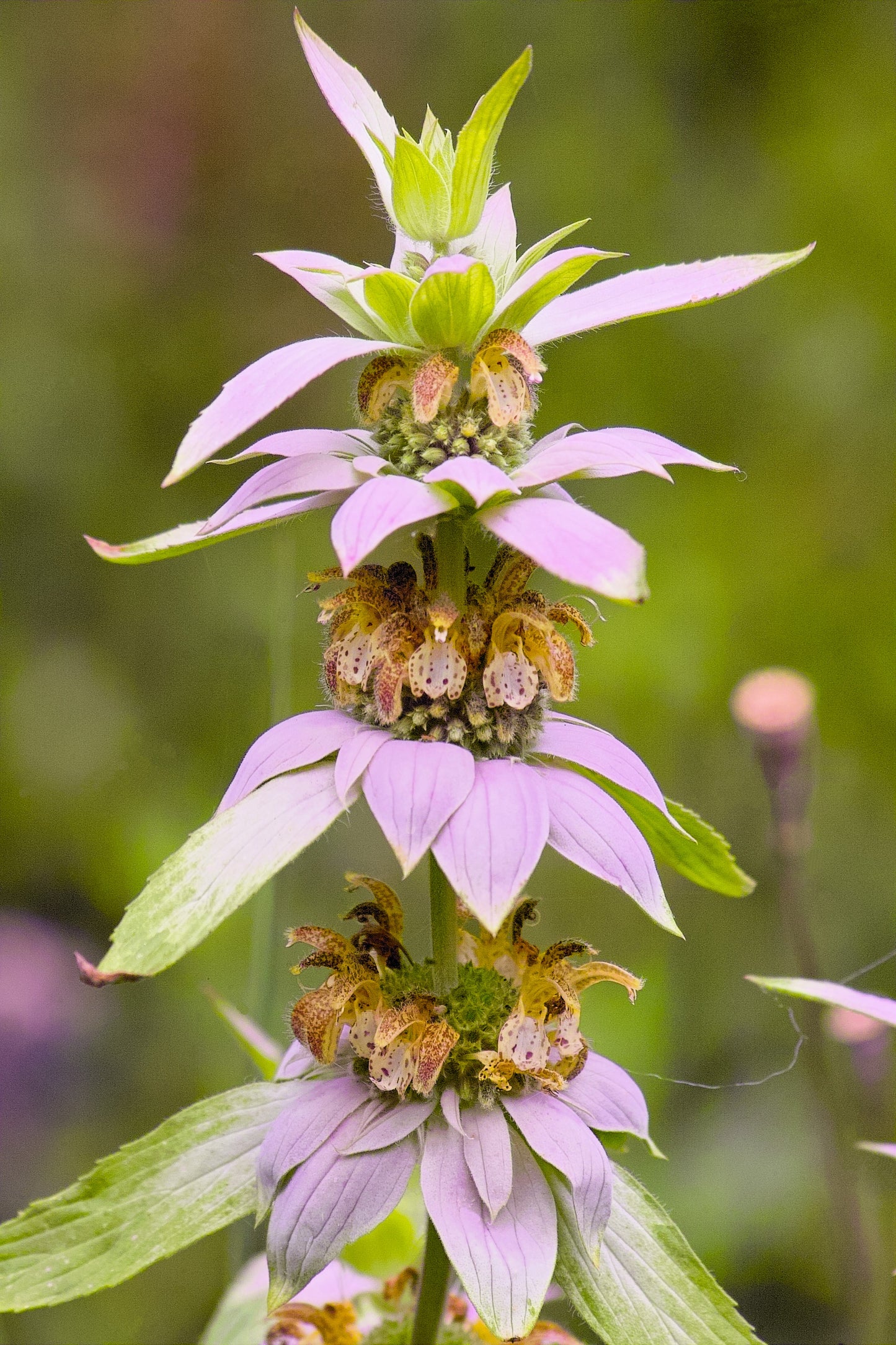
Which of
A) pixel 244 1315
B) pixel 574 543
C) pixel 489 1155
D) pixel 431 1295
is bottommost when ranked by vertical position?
pixel 244 1315

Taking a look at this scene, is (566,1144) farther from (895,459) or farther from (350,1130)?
(895,459)

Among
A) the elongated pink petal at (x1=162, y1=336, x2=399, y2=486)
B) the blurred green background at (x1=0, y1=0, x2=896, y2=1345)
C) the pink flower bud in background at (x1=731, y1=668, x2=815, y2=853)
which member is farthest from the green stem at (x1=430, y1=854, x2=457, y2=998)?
the blurred green background at (x1=0, y1=0, x2=896, y2=1345)

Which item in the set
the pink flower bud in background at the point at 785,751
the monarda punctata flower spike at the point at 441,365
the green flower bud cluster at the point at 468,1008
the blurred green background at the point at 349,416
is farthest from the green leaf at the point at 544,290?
the blurred green background at the point at 349,416

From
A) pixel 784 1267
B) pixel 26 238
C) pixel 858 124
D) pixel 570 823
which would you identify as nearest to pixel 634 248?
pixel 858 124

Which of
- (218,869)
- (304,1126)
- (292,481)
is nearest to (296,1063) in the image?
(304,1126)

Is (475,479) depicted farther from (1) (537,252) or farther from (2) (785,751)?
(2) (785,751)
